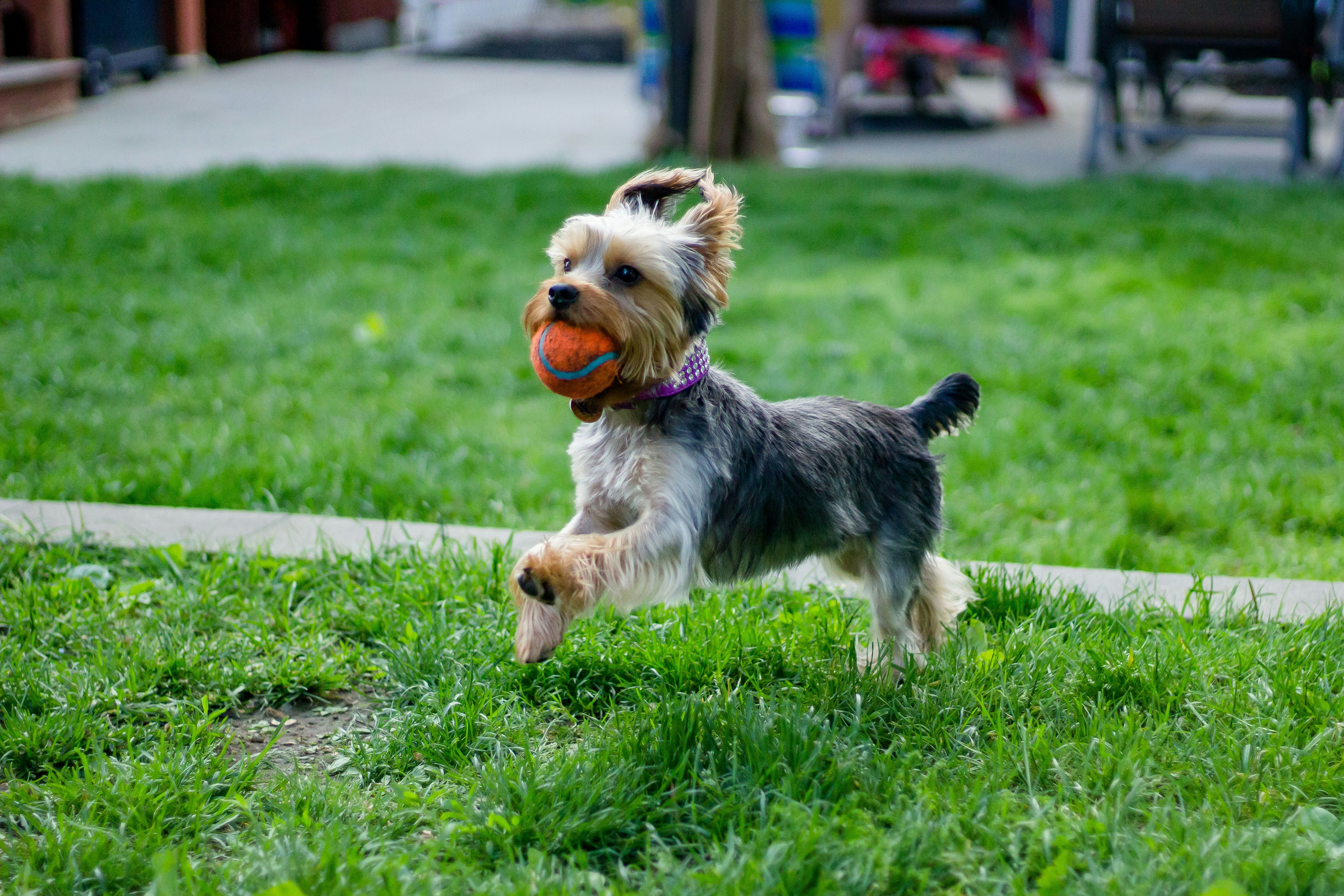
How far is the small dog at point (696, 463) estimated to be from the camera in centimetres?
289

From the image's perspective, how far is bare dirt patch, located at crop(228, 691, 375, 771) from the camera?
10.6 ft

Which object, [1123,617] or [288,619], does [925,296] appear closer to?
[1123,617]

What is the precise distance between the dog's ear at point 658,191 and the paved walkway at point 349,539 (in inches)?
49.0

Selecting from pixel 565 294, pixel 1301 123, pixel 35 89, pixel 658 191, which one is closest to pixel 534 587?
pixel 565 294

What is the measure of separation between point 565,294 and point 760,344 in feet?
14.1

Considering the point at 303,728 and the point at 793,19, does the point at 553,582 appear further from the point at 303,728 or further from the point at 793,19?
the point at 793,19

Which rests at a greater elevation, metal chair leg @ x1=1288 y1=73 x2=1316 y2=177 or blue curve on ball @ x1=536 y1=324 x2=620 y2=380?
metal chair leg @ x1=1288 y1=73 x2=1316 y2=177

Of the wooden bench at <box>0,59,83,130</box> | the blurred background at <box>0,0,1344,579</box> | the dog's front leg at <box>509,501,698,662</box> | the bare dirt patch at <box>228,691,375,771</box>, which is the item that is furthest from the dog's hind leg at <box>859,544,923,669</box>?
the wooden bench at <box>0,59,83,130</box>

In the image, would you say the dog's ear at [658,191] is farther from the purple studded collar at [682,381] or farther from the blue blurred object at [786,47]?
the blue blurred object at [786,47]

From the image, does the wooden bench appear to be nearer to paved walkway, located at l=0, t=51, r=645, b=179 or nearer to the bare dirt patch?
paved walkway, located at l=0, t=51, r=645, b=179

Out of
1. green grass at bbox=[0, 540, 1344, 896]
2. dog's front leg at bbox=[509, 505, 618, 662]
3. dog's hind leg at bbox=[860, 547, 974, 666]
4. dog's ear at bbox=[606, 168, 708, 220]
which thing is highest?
dog's ear at bbox=[606, 168, 708, 220]

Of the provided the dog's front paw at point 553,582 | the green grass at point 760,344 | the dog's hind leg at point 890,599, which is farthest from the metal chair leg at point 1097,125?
the dog's front paw at point 553,582

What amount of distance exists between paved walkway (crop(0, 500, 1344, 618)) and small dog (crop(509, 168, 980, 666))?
570 mm

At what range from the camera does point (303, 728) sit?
3408 mm
